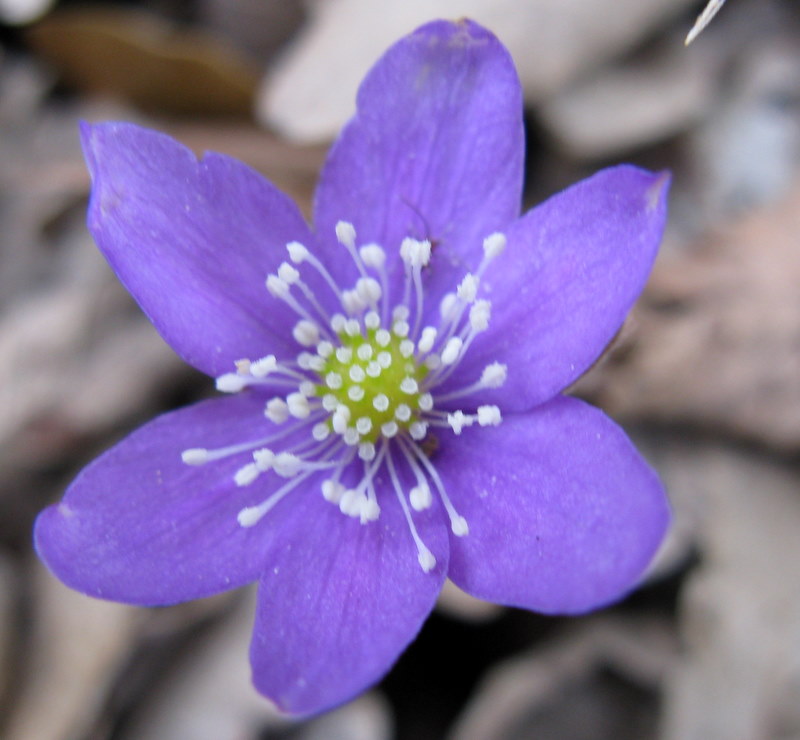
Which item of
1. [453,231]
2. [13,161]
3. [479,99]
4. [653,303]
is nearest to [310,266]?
[453,231]

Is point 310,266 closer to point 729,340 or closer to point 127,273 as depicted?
point 127,273

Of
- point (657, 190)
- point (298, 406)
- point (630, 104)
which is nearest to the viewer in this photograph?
point (657, 190)

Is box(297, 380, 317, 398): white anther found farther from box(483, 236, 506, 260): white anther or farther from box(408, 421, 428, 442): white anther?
box(483, 236, 506, 260): white anther

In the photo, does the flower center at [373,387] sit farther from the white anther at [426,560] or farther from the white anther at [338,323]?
the white anther at [426,560]

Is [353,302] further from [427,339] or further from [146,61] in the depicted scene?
[146,61]

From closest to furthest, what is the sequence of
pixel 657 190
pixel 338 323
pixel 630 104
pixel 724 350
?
pixel 657 190 → pixel 338 323 → pixel 724 350 → pixel 630 104

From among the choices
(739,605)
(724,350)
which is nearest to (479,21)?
(724,350)

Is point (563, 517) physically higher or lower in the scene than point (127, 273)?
lower
